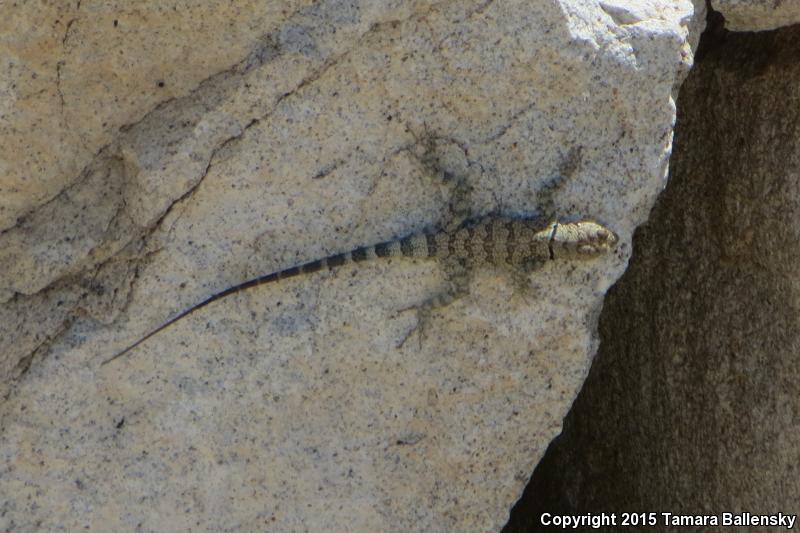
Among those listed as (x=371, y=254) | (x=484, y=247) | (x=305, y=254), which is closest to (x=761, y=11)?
Result: (x=484, y=247)

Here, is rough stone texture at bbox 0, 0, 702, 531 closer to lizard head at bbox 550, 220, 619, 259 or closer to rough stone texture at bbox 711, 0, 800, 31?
lizard head at bbox 550, 220, 619, 259

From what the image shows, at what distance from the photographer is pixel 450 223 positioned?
3916 mm

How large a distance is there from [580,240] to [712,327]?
1.14 m

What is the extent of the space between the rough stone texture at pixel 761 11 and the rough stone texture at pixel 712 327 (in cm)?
24

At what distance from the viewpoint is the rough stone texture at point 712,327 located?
14.2 ft

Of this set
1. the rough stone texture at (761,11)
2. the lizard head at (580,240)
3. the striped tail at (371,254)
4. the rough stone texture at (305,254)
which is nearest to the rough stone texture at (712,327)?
the rough stone texture at (761,11)

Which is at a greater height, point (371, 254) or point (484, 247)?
point (371, 254)

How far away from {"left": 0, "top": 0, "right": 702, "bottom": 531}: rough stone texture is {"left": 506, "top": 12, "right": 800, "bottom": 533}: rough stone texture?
29.1 inches

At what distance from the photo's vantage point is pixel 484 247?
3.91 metres

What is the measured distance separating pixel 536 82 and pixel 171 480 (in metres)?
1.88

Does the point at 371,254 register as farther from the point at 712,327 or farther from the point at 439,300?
the point at 712,327

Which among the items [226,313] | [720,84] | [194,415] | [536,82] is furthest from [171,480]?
[720,84]

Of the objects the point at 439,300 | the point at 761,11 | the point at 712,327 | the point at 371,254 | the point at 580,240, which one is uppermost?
the point at 761,11

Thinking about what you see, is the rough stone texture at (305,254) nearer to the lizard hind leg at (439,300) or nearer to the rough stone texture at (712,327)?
the lizard hind leg at (439,300)
